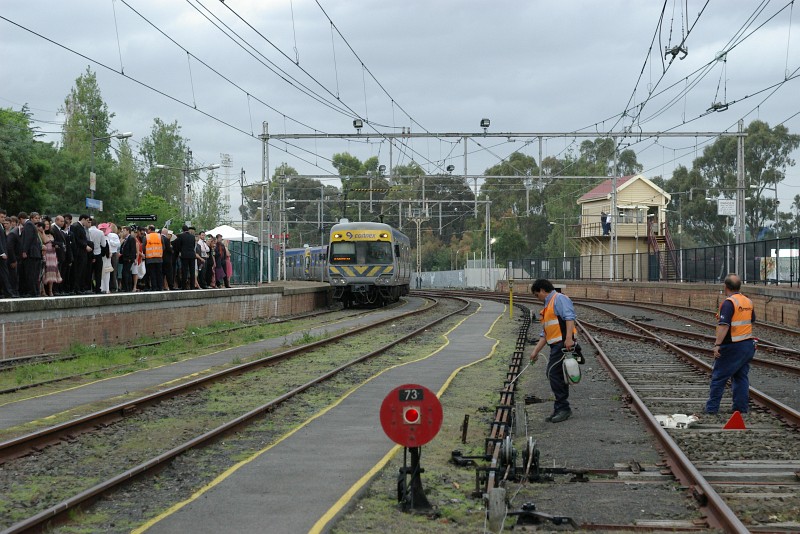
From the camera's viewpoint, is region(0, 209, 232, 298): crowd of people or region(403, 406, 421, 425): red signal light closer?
region(403, 406, 421, 425): red signal light

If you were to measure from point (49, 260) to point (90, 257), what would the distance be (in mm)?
2213

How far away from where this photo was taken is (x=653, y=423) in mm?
11375

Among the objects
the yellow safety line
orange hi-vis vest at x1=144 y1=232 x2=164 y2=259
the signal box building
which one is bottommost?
the yellow safety line

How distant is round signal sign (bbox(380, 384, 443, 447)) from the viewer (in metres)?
7.98

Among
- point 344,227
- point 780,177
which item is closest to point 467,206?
point 780,177

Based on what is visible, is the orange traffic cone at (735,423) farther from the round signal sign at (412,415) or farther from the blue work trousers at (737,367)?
the round signal sign at (412,415)

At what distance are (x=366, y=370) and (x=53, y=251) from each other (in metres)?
7.51

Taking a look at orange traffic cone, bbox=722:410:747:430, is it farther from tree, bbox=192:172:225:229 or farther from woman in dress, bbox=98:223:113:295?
tree, bbox=192:172:225:229

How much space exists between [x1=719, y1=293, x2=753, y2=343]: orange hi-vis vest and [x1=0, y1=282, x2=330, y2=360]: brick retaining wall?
471 inches

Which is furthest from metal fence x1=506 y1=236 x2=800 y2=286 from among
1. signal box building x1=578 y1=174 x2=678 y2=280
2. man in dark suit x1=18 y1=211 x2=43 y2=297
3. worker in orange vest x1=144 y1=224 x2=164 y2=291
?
man in dark suit x1=18 y1=211 x2=43 y2=297

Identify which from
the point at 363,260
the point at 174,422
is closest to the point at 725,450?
the point at 174,422

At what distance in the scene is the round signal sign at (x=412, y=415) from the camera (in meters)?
7.98

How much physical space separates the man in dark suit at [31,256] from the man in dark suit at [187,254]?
7570 mm

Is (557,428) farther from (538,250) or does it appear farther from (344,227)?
(538,250)
